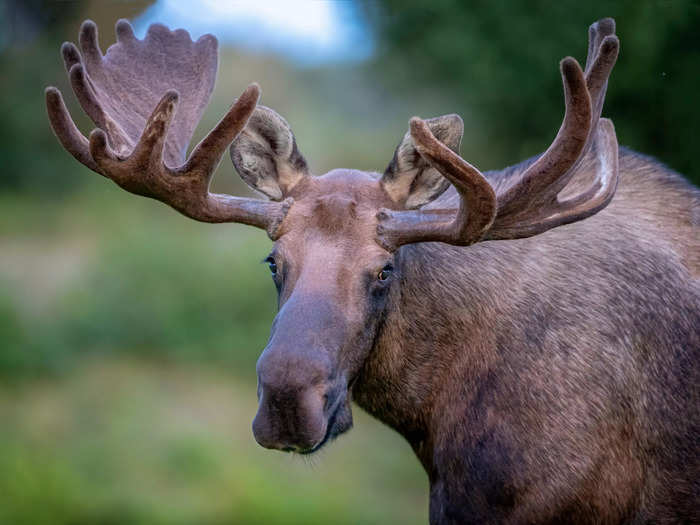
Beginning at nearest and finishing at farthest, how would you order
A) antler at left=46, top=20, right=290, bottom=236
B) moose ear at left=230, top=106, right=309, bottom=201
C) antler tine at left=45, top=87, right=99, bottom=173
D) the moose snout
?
the moose snout
antler at left=46, top=20, right=290, bottom=236
antler tine at left=45, top=87, right=99, bottom=173
moose ear at left=230, top=106, right=309, bottom=201

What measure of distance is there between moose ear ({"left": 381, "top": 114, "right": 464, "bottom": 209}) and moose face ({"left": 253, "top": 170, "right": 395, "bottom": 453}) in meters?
0.07

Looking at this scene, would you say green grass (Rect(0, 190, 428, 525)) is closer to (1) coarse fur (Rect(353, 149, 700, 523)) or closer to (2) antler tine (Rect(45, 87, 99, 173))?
(1) coarse fur (Rect(353, 149, 700, 523))

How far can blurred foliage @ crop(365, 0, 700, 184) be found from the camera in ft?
20.4

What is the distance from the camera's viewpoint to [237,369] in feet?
33.6

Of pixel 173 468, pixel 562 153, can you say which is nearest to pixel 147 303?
pixel 173 468

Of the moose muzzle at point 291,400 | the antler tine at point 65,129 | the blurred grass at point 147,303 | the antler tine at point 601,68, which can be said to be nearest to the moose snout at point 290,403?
the moose muzzle at point 291,400

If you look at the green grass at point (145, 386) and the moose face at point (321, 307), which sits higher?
the moose face at point (321, 307)

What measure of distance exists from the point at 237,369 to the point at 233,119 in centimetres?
722

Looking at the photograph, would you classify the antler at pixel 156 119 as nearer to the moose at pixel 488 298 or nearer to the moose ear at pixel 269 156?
the moose at pixel 488 298

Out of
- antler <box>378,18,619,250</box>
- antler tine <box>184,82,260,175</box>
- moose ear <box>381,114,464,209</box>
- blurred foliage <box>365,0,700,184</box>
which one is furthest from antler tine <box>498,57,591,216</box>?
blurred foliage <box>365,0,700,184</box>

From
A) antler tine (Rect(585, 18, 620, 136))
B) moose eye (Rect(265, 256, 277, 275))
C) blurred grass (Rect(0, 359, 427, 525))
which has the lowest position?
blurred grass (Rect(0, 359, 427, 525))

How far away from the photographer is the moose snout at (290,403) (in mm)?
3004

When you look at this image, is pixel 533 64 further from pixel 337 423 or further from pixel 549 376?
pixel 337 423

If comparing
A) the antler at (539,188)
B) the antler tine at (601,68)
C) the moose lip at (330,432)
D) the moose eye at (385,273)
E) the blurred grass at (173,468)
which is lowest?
the blurred grass at (173,468)
